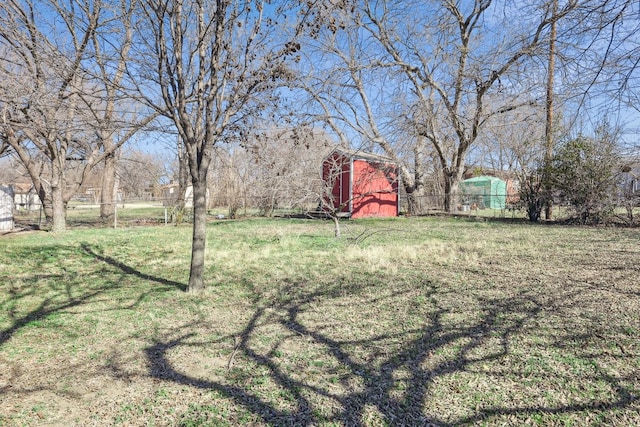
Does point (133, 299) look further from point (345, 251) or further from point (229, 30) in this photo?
point (345, 251)

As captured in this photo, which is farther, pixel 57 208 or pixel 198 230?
pixel 57 208

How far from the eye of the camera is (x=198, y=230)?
4.34 metres

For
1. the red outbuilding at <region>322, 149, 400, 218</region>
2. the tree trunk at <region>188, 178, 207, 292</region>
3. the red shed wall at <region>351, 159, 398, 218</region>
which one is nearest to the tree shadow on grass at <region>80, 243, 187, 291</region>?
the tree trunk at <region>188, 178, 207, 292</region>

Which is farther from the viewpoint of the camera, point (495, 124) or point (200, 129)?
point (495, 124)

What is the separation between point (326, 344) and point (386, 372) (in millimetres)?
629

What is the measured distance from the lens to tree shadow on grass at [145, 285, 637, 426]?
6.61ft

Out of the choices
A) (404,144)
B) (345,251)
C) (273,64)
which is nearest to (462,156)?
(404,144)

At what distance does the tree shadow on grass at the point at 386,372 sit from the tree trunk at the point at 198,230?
1211mm

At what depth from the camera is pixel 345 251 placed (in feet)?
23.9

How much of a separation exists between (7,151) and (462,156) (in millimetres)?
17366

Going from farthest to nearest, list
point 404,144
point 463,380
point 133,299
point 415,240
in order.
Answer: point 404,144 → point 415,240 → point 133,299 → point 463,380

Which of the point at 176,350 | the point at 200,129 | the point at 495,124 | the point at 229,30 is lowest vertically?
the point at 176,350

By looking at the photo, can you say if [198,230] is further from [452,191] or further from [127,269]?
[452,191]

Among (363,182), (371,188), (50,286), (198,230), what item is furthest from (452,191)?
(50,286)
